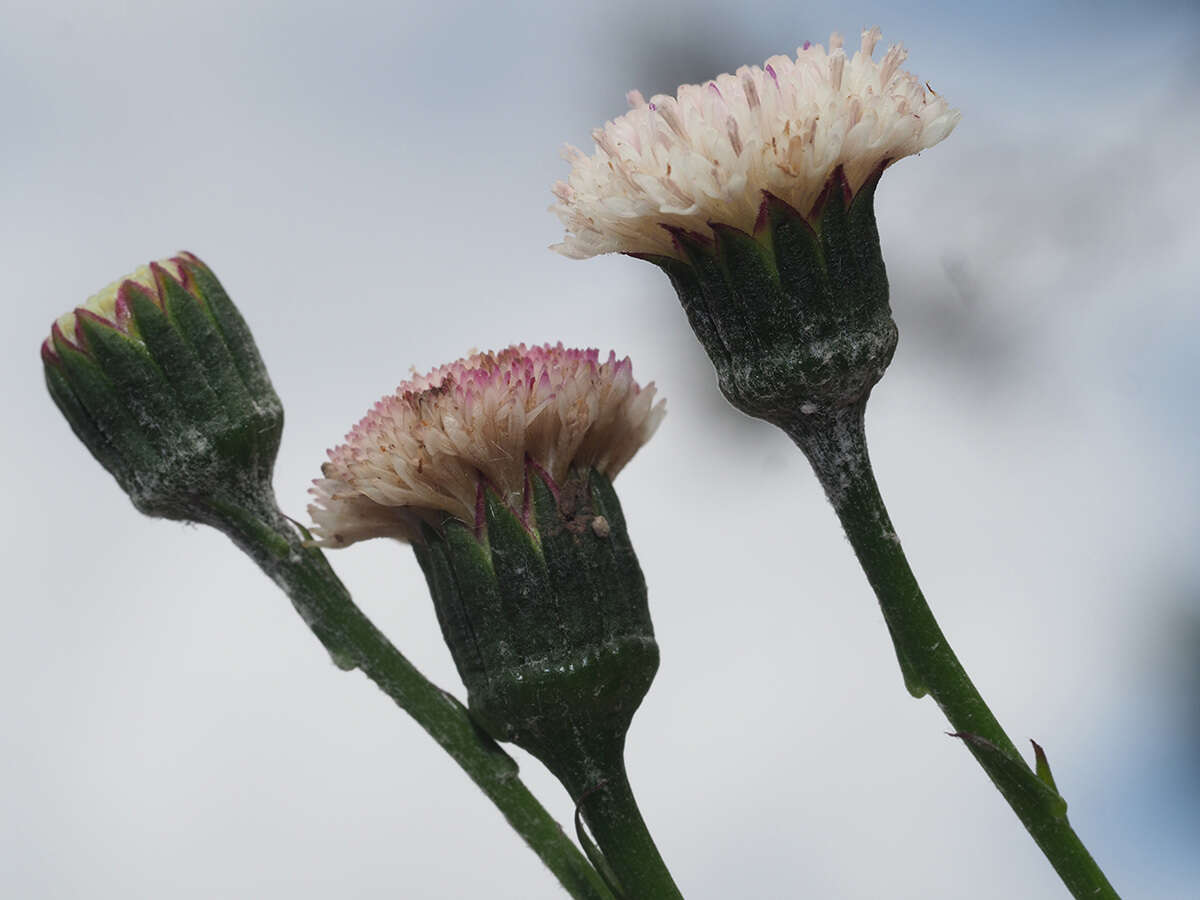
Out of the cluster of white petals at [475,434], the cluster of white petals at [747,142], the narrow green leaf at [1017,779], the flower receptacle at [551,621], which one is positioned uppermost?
the cluster of white petals at [747,142]

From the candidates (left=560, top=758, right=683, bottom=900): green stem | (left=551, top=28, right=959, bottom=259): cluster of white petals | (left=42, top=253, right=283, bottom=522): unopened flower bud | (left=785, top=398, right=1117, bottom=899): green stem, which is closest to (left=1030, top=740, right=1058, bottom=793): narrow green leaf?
(left=785, top=398, right=1117, bottom=899): green stem

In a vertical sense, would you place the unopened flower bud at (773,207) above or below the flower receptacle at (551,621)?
above

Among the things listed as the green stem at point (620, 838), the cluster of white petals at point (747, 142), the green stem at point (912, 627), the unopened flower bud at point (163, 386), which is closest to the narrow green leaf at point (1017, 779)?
the green stem at point (912, 627)

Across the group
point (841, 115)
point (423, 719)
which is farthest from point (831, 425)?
point (423, 719)

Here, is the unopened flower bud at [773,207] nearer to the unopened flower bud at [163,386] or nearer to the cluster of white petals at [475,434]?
the cluster of white petals at [475,434]

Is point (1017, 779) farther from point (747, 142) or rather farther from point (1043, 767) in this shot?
point (747, 142)

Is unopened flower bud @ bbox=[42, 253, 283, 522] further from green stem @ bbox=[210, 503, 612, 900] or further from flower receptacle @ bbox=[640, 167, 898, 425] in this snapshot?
flower receptacle @ bbox=[640, 167, 898, 425]
